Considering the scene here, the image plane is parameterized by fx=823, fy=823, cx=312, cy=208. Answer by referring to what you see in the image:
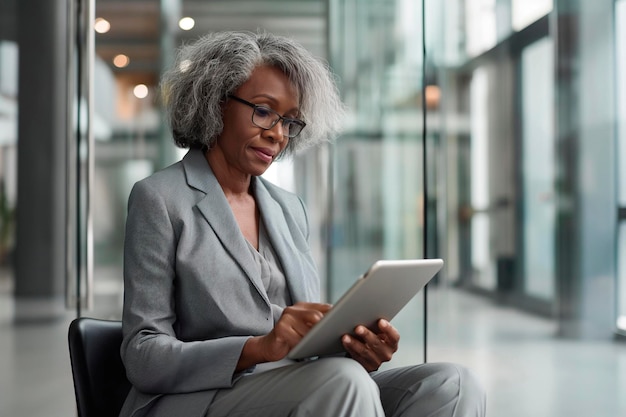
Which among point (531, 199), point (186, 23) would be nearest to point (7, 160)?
point (186, 23)

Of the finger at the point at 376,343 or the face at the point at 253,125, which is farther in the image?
the face at the point at 253,125

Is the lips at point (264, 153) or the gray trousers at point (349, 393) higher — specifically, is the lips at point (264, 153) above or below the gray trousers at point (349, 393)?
above

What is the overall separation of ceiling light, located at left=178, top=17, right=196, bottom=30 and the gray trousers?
3416mm

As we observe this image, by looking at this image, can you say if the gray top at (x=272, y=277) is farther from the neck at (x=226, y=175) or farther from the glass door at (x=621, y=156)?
the glass door at (x=621, y=156)

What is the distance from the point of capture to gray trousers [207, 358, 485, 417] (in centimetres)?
139

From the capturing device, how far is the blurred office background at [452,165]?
336cm

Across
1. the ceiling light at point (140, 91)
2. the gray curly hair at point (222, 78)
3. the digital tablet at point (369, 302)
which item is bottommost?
the digital tablet at point (369, 302)

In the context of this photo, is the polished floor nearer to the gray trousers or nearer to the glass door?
the glass door

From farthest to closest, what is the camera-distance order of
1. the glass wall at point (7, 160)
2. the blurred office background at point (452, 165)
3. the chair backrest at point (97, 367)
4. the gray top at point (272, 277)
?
the glass wall at point (7, 160) → the blurred office background at point (452, 165) → the gray top at point (272, 277) → the chair backrest at point (97, 367)

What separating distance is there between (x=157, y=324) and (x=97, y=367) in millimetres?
208

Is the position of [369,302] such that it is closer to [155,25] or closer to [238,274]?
[238,274]

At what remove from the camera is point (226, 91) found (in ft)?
5.78

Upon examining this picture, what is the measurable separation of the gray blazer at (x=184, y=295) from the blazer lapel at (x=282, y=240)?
0.12 m

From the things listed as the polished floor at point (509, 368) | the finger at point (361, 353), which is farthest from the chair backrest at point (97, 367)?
the polished floor at point (509, 368)
